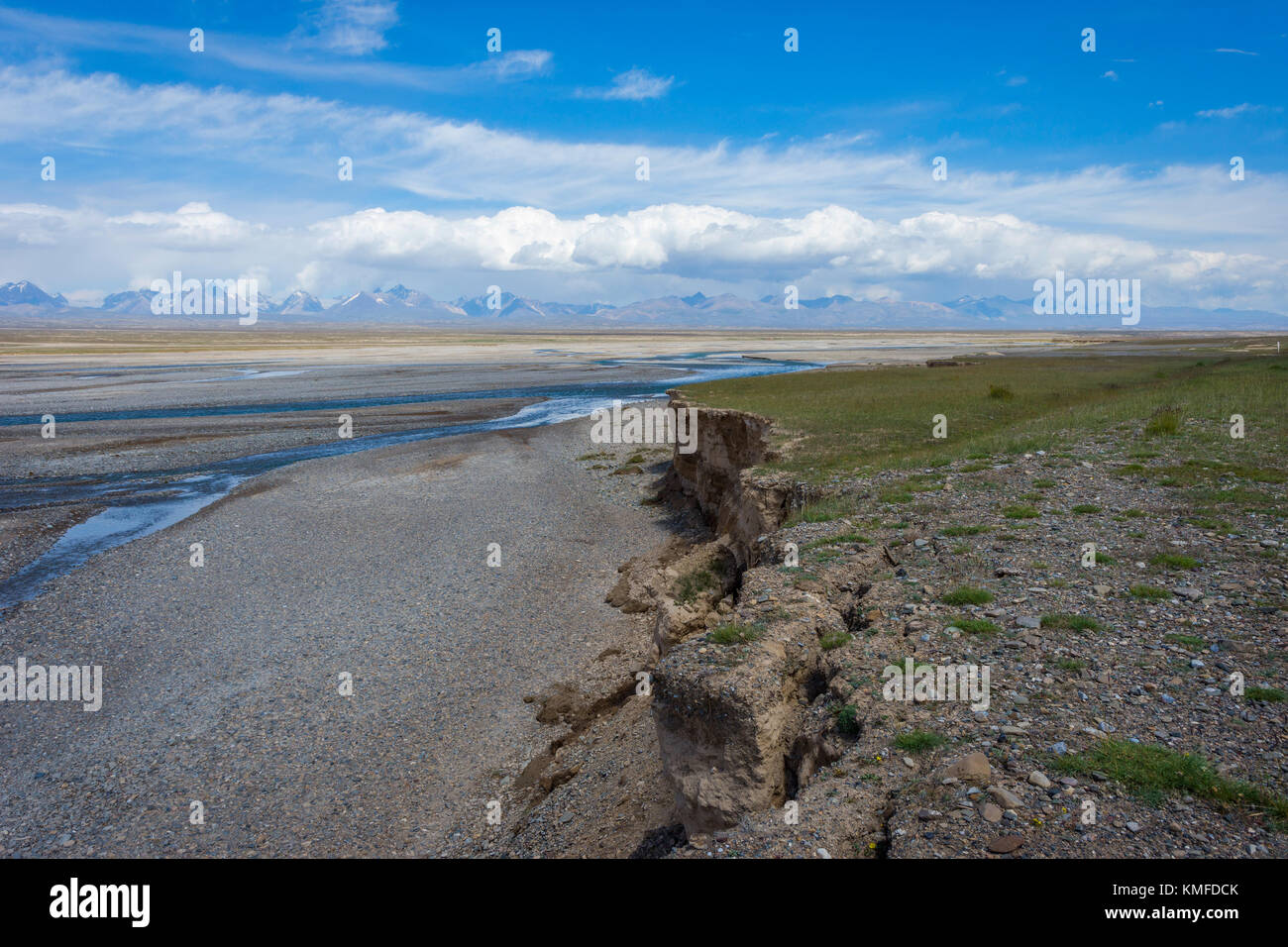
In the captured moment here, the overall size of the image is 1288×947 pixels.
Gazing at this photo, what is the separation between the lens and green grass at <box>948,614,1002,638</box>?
10570 millimetres

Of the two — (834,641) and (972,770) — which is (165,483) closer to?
(834,641)

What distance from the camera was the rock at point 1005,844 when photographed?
644 cm

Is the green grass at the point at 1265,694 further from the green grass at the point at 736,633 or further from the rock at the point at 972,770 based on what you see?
the green grass at the point at 736,633

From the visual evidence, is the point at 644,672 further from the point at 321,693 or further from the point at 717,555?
the point at 321,693

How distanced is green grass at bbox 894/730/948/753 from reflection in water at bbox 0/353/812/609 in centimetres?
2705

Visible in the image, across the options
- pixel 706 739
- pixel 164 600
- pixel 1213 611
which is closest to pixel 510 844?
pixel 706 739

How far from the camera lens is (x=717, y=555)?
72.5 feet

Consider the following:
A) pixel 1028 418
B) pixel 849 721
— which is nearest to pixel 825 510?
pixel 849 721

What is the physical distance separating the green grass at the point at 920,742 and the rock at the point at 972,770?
46 cm

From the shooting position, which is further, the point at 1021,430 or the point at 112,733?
the point at 1021,430

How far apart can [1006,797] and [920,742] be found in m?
1.25

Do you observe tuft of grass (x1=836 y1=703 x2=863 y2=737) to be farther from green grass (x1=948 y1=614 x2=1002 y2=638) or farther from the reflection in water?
the reflection in water

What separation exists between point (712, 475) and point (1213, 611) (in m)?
22.2

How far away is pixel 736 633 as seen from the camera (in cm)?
1070
